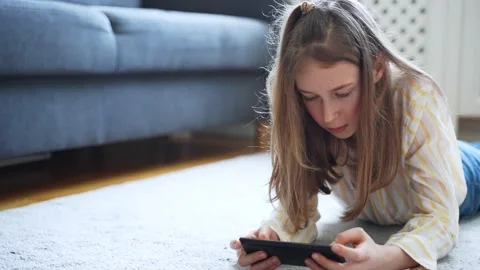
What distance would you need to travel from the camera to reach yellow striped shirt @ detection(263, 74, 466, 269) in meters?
0.83

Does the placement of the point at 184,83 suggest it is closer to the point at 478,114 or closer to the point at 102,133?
the point at 102,133

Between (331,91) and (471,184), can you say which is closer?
(331,91)

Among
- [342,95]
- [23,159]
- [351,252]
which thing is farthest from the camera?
[23,159]

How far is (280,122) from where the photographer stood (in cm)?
92

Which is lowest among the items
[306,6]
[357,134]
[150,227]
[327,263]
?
[150,227]

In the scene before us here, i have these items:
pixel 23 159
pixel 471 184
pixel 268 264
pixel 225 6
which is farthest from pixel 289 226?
pixel 225 6

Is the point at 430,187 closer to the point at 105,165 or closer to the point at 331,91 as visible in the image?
the point at 331,91

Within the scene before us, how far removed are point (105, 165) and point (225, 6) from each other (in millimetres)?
680

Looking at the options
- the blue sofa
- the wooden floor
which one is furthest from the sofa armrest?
the wooden floor

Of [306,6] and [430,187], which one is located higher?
[306,6]

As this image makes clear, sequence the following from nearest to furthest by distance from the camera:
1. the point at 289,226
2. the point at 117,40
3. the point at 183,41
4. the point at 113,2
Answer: the point at 289,226
the point at 117,40
the point at 183,41
the point at 113,2

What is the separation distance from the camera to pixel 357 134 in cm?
89

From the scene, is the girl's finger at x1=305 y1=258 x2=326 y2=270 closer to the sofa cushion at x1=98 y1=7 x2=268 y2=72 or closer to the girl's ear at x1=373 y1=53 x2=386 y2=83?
the girl's ear at x1=373 y1=53 x2=386 y2=83

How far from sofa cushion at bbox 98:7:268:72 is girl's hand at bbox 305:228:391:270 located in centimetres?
90
